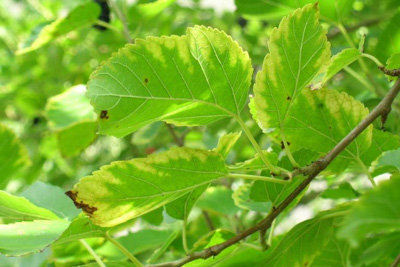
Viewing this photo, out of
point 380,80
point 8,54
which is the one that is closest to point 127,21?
point 380,80

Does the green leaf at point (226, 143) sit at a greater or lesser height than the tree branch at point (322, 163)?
greater

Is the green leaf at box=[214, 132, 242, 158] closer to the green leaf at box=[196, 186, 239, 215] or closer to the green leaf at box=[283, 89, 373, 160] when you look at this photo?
the green leaf at box=[283, 89, 373, 160]

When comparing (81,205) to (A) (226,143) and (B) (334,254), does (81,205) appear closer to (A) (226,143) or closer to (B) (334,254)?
(A) (226,143)

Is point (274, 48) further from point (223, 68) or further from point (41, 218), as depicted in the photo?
point (41, 218)

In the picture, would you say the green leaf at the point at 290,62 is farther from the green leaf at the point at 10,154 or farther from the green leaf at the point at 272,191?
the green leaf at the point at 10,154

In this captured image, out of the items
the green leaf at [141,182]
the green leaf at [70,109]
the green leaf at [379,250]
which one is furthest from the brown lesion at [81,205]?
the green leaf at [70,109]

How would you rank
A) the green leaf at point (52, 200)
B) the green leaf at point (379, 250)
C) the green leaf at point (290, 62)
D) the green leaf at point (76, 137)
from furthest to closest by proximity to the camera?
the green leaf at point (76, 137) → the green leaf at point (52, 200) → the green leaf at point (290, 62) → the green leaf at point (379, 250)
